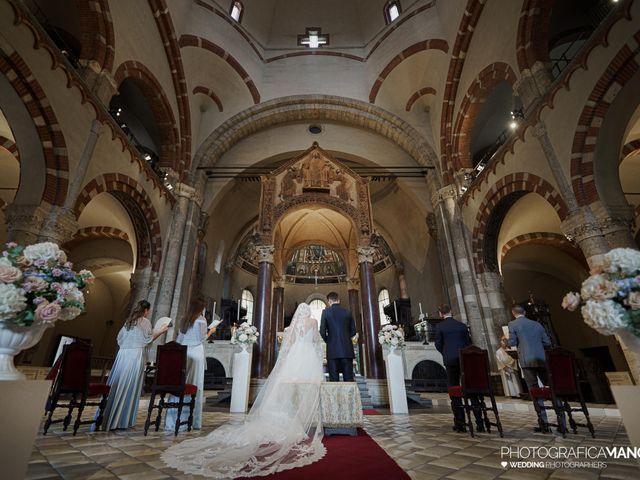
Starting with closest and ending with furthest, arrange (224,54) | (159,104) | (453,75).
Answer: (159,104), (453,75), (224,54)

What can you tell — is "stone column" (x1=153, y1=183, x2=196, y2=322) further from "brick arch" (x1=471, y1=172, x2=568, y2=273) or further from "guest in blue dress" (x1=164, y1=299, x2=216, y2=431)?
"brick arch" (x1=471, y1=172, x2=568, y2=273)

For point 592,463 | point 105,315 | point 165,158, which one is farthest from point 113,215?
point 592,463

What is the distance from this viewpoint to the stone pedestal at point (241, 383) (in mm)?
6179

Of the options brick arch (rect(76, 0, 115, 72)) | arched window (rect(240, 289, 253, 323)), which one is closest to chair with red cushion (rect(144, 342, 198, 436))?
brick arch (rect(76, 0, 115, 72))

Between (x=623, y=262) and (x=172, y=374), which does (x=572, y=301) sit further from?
(x=172, y=374)

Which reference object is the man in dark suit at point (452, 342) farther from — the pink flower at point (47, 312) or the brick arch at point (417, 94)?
the brick arch at point (417, 94)

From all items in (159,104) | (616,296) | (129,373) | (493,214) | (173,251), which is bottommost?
(129,373)

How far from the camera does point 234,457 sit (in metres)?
2.53

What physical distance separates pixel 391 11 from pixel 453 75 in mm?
4927

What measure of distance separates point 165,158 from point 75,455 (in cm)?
1013

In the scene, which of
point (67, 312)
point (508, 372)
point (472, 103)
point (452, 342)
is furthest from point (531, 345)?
point (472, 103)

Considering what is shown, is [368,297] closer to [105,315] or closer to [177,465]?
[177,465]

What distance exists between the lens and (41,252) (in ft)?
6.62

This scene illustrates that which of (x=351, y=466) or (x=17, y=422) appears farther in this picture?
(x=351, y=466)
